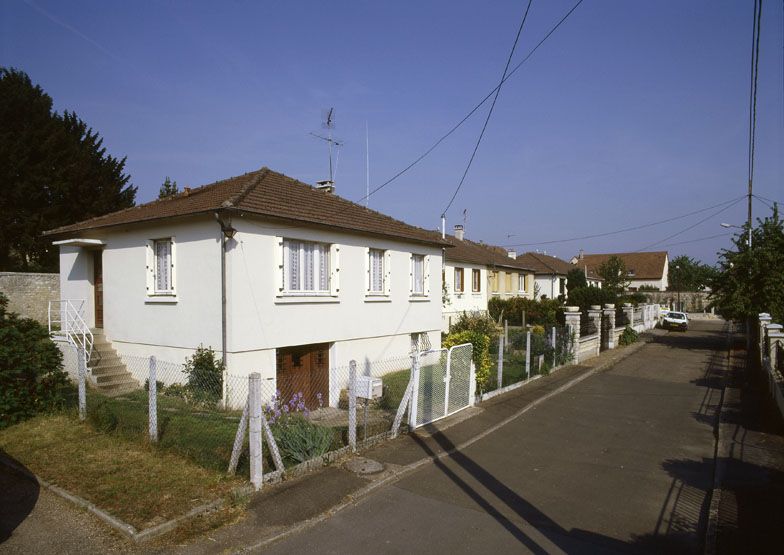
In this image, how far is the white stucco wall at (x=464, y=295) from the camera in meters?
25.4

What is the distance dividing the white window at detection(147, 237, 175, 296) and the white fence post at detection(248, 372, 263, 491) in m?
7.07

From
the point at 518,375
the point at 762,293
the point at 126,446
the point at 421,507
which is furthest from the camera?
the point at 762,293

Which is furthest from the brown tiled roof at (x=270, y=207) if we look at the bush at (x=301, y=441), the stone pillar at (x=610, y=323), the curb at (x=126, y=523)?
the stone pillar at (x=610, y=323)

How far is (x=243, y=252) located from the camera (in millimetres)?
10555

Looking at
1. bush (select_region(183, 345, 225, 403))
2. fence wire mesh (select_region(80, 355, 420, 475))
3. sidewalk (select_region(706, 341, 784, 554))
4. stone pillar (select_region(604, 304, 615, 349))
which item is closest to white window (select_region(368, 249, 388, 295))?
fence wire mesh (select_region(80, 355, 420, 475))

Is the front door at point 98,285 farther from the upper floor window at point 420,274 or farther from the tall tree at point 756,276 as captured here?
the tall tree at point 756,276

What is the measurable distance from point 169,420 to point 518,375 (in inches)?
354

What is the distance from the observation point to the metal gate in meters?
8.91

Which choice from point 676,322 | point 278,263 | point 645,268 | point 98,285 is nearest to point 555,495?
point 278,263

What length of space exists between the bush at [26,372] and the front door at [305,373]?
169 inches

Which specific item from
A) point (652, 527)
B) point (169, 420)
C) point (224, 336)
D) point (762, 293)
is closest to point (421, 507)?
point (652, 527)

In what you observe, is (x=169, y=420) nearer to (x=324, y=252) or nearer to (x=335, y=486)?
(x=335, y=486)

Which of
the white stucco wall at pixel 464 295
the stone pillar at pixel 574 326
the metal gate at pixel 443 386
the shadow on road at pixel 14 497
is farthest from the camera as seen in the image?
the white stucco wall at pixel 464 295

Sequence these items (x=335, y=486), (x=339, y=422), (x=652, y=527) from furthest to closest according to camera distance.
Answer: (x=339, y=422) → (x=335, y=486) → (x=652, y=527)
